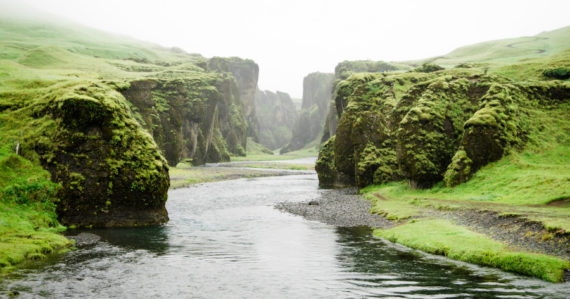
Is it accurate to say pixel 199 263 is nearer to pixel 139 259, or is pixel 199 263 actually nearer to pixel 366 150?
pixel 139 259

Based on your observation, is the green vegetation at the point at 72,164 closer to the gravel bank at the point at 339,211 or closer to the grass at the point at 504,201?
the gravel bank at the point at 339,211

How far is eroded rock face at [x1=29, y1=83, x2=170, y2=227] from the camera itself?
36.0 m

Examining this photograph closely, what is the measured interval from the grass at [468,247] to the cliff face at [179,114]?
75.0 metres

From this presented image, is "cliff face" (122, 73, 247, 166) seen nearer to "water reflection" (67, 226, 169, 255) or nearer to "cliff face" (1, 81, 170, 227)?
"cliff face" (1, 81, 170, 227)

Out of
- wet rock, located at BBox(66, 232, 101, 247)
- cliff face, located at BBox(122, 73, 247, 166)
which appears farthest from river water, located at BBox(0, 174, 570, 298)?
cliff face, located at BBox(122, 73, 247, 166)

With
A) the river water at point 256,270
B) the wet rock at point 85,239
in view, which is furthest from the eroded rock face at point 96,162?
the wet rock at point 85,239

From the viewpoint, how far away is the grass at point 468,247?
21219 mm

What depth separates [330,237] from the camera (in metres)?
34.2

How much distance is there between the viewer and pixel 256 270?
24.2 m

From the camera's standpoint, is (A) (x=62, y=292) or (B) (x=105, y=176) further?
(B) (x=105, y=176)

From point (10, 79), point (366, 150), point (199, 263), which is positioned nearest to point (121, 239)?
point (199, 263)

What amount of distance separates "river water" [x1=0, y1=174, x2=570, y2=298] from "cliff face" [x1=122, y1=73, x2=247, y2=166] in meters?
65.9

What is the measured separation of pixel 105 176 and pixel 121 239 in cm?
827

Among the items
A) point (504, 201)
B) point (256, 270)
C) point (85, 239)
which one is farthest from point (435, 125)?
point (85, 239)
